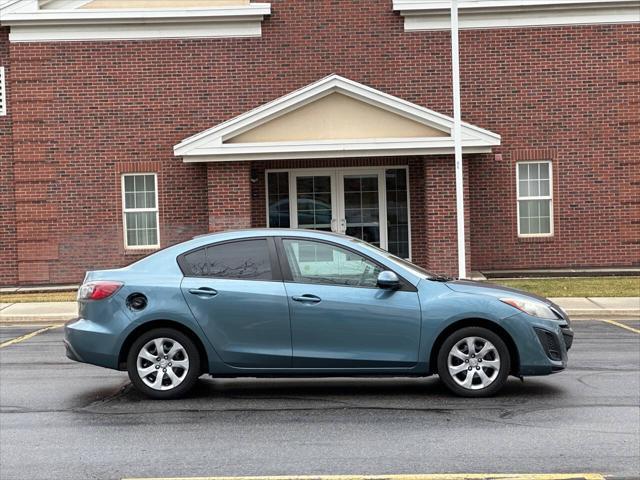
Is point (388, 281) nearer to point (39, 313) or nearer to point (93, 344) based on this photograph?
point (93, 344)

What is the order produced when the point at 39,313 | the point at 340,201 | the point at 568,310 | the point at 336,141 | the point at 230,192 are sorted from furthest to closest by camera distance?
the point at 340,201 < the point at 230,192 < the point at 336,141 < the point at 39,313 < the point at 568,310

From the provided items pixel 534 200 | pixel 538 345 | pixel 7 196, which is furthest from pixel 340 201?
pixel 538 345

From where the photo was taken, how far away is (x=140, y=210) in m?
19.4

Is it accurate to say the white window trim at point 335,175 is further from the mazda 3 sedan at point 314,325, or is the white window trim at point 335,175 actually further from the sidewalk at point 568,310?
the mazda 3 sedan at point 314,325

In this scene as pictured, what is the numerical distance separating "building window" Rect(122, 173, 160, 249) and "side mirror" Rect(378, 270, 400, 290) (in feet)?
40.9

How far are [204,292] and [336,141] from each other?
1028 cm

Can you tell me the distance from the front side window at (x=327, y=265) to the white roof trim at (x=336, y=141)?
980 cm

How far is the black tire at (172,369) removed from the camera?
776cm

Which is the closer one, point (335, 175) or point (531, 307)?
point (531, 307)

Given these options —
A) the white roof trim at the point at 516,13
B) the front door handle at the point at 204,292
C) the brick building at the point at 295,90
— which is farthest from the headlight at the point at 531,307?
the white roof trim at the point at 516,13

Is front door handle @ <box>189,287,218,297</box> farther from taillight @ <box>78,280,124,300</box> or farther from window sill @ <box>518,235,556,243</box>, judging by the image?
window sill @ <box>518,235,556,243</box>

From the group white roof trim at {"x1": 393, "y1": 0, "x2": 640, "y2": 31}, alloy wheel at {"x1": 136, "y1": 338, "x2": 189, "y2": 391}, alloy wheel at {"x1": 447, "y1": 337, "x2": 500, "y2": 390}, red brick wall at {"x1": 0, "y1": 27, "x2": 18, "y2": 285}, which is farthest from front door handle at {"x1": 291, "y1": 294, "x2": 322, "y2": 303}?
red brick wall at {"x1": 0, "y1": 27, "x2": 18, "y2": 285}

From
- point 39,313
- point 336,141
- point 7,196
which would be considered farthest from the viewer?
point 7,196

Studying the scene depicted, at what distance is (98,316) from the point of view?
7863mm
